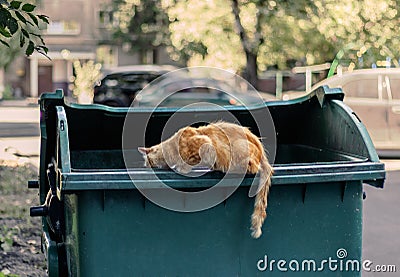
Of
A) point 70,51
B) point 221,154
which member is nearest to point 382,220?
point 221,154

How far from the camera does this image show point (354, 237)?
373cm

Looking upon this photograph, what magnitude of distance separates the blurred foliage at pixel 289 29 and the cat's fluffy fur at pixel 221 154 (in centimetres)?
1989

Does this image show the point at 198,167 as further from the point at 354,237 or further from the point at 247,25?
the point at 247,25

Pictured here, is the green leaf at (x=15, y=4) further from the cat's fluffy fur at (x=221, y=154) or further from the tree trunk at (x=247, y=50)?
the tree trunk at (x=247, y=50)

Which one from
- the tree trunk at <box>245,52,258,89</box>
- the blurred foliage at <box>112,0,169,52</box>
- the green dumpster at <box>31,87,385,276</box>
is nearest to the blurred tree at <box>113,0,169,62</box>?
the blurred foliage at <box>112,0,169,52</box>

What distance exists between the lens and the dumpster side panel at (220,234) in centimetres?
351

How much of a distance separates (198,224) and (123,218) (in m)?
0.35

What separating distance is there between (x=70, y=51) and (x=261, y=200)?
46713 millimetres

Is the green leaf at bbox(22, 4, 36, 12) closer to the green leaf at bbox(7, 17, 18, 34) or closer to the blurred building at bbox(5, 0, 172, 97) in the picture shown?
the green leaf at bbox(7, 17, 18, 34)

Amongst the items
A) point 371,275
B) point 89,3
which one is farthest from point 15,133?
point 89,3

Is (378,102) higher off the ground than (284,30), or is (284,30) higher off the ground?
(284,30)

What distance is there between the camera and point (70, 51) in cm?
4912

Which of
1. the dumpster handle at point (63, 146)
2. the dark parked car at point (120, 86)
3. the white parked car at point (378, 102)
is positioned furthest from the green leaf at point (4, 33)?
the dark parked car at point (120, 86)

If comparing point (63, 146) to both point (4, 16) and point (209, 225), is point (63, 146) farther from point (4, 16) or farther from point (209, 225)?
point (4, 16)
